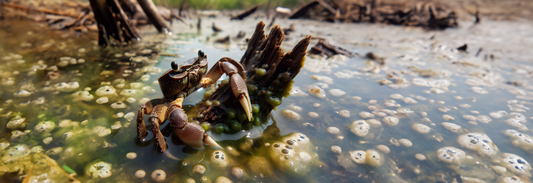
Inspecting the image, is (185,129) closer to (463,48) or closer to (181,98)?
(181,98)

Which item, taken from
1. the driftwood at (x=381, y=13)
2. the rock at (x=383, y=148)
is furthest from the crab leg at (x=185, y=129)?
the driftwood at (x=381, y=13)

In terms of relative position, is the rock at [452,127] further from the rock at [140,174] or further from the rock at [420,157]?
the rock at [140,174]

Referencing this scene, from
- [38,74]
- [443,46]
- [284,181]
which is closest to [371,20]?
[443,46]

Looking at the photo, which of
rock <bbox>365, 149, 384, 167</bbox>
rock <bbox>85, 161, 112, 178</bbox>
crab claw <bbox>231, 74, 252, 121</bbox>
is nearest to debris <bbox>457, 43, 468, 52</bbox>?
rock <bbox>365, 149, 384, 167</bbox>

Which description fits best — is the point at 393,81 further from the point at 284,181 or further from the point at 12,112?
the point at 12,112

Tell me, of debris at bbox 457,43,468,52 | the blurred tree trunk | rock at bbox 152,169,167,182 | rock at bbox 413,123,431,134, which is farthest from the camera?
debris at bbox 457,43,468,52

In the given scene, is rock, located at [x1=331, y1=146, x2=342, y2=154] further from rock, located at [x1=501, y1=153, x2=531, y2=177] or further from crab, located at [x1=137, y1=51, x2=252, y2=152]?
rock, located at [x1=501, y1=153, x2=531, y2=177]

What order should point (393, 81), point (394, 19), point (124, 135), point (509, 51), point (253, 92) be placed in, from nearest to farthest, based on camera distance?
point (124, 135) → point (253, 92) → point (393, 81) → point (509, 51) → point (394, 19)
